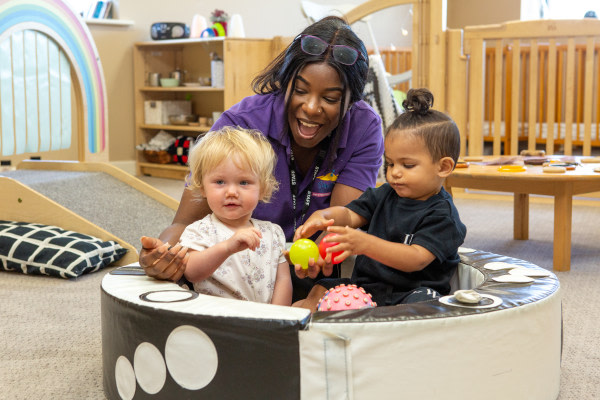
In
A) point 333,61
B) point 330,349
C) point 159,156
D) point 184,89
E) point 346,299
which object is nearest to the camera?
point 330,349

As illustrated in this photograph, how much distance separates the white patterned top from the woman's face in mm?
309

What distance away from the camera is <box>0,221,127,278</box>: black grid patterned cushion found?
2482 mm

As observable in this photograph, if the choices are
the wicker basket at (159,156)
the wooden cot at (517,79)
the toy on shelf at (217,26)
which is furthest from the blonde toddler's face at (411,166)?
the wicker basket at (159,156)

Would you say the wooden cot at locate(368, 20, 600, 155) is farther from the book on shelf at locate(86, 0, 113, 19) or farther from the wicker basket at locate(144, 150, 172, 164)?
the book on shelf at locate(86, 0, 113, 19)

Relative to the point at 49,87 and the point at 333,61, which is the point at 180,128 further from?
the point at 333,61

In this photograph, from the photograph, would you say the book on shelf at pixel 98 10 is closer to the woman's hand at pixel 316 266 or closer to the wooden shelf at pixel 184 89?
the wooden shelf at pixel 184 89

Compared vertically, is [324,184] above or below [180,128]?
below

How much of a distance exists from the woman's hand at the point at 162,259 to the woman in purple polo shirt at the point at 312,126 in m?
0.13

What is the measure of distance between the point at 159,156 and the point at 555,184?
3662mm

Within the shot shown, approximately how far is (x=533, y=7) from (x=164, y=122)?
3220 mm

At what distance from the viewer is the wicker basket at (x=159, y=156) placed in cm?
563

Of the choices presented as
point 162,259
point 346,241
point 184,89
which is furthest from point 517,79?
point 162,259

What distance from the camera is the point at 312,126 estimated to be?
169cm

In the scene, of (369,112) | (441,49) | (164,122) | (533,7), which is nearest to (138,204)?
(369,112)
